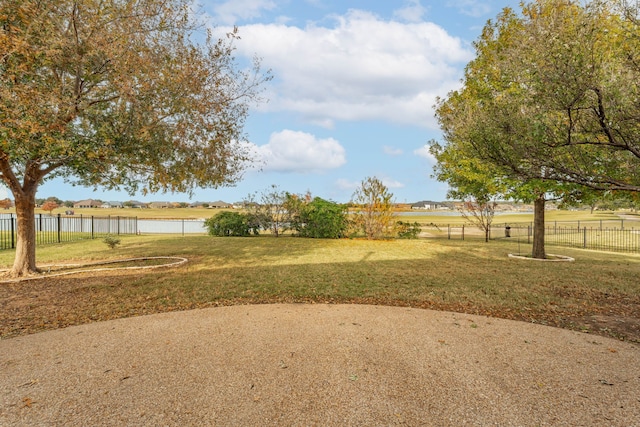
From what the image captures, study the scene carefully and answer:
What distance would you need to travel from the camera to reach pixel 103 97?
8.66 metres

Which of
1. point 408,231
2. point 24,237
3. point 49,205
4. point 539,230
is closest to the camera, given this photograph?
point 24,237

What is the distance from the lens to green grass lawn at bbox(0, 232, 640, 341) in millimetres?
6055

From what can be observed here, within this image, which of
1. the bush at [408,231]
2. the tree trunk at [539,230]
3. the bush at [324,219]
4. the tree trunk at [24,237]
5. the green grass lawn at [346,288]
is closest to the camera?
the green grass lawn at [346,288]

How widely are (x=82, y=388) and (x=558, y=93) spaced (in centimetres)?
794

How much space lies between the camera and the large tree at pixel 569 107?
5609mm

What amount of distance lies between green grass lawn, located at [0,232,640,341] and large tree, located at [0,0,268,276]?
2880 millimetres

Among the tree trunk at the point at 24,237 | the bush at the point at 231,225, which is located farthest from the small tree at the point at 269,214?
the tree trunk at the point at 24,237

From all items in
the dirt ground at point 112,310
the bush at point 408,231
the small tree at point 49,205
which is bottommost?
the dirt ground at point 112,310

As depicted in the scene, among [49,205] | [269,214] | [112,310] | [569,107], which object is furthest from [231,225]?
[49,205]

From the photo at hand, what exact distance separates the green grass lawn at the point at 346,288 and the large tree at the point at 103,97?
9.45 feet

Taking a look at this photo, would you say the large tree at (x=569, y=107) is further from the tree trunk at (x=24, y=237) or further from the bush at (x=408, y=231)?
the bush at (x=408, y=231)

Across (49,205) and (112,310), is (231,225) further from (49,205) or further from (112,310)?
(49,205)

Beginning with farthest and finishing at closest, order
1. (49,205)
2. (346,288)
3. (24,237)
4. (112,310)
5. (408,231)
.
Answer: (49,205)
(408,231)
(24,237)
(346,288)
(112,310)

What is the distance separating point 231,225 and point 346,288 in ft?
47.3
